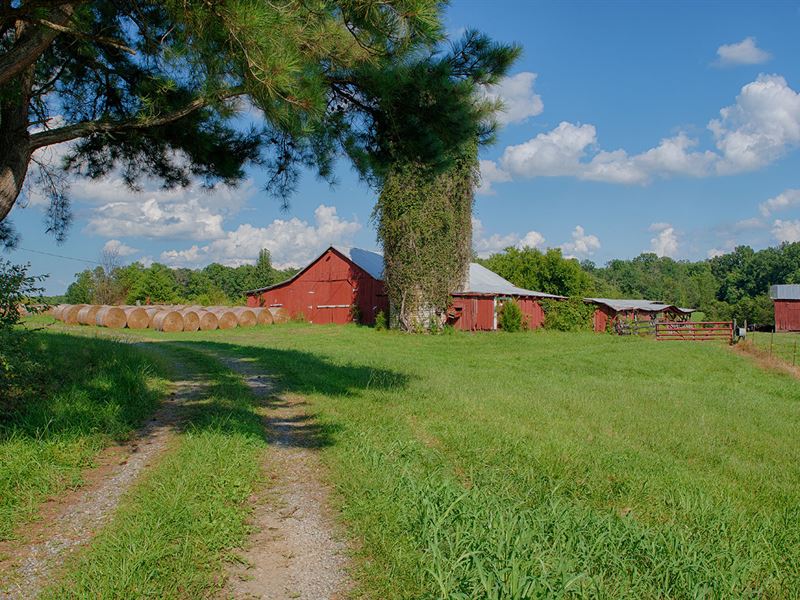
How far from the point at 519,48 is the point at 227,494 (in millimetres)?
6223

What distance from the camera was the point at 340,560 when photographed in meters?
3.78

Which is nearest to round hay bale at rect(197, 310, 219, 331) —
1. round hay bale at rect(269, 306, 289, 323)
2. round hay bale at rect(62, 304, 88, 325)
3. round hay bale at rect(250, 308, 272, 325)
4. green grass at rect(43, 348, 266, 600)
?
round hay bale at rect(250, 308, 272, 325)

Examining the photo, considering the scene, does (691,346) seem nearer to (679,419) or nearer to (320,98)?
(679,419)

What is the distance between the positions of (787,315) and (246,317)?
4326 centimetres

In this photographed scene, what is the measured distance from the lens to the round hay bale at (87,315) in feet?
99.5

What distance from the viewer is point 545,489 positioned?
16.9 feet

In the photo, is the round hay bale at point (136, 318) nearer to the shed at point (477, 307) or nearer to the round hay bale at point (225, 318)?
the round hay bale at point (225, 318)

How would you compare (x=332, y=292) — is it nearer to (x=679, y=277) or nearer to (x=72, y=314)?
(x=72, y=314)

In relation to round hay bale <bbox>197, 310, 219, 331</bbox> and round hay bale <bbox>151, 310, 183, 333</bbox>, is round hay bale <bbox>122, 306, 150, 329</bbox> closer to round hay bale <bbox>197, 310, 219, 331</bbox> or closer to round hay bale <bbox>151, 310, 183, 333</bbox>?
round hay bale <bbox>151, 310, 183, 333</bbox>

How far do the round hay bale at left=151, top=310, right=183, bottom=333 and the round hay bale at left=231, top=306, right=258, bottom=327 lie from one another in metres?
3.72

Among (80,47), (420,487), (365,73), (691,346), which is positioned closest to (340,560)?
(420,487)

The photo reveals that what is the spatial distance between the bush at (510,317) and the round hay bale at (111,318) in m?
20.4

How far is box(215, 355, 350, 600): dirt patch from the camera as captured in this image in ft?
11.3

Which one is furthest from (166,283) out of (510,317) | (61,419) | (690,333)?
(61,419)
